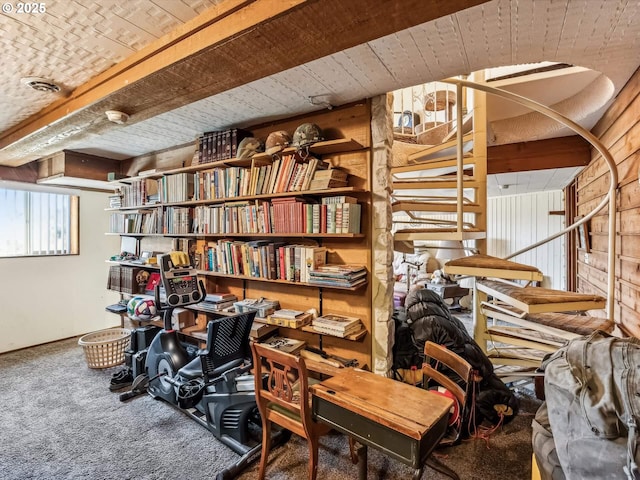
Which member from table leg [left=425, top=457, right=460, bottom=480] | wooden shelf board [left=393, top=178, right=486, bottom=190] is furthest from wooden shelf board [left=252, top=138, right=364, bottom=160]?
table leg [left=425, top=457, right=460, bottom=480]

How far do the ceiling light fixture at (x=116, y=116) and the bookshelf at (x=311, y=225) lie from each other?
2.59ft

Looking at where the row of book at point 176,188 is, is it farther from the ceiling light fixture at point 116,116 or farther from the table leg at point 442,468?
the table leg at point 442,468

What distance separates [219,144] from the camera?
8.89 ft

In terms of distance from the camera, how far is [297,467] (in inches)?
70.4

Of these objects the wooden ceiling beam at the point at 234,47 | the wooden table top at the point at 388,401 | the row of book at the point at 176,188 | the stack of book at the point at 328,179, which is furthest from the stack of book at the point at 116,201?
the wooden table top at the point at 388,401

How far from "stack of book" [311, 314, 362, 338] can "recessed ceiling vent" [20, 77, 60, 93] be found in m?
2.20

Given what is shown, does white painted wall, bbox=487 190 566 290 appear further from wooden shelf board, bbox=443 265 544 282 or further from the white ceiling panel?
wooden shelf board, bbox=443 265 544 282

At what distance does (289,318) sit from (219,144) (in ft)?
5.26

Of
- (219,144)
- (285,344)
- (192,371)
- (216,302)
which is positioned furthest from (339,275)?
(219,144)

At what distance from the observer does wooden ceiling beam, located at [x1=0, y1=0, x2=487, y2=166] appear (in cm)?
100

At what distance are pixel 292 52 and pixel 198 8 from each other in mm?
403

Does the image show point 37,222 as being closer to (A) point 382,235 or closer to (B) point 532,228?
(A) point 382,235

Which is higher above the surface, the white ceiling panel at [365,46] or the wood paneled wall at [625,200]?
the white ceiling panel at [365,46]

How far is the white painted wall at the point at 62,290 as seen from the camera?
364cm
